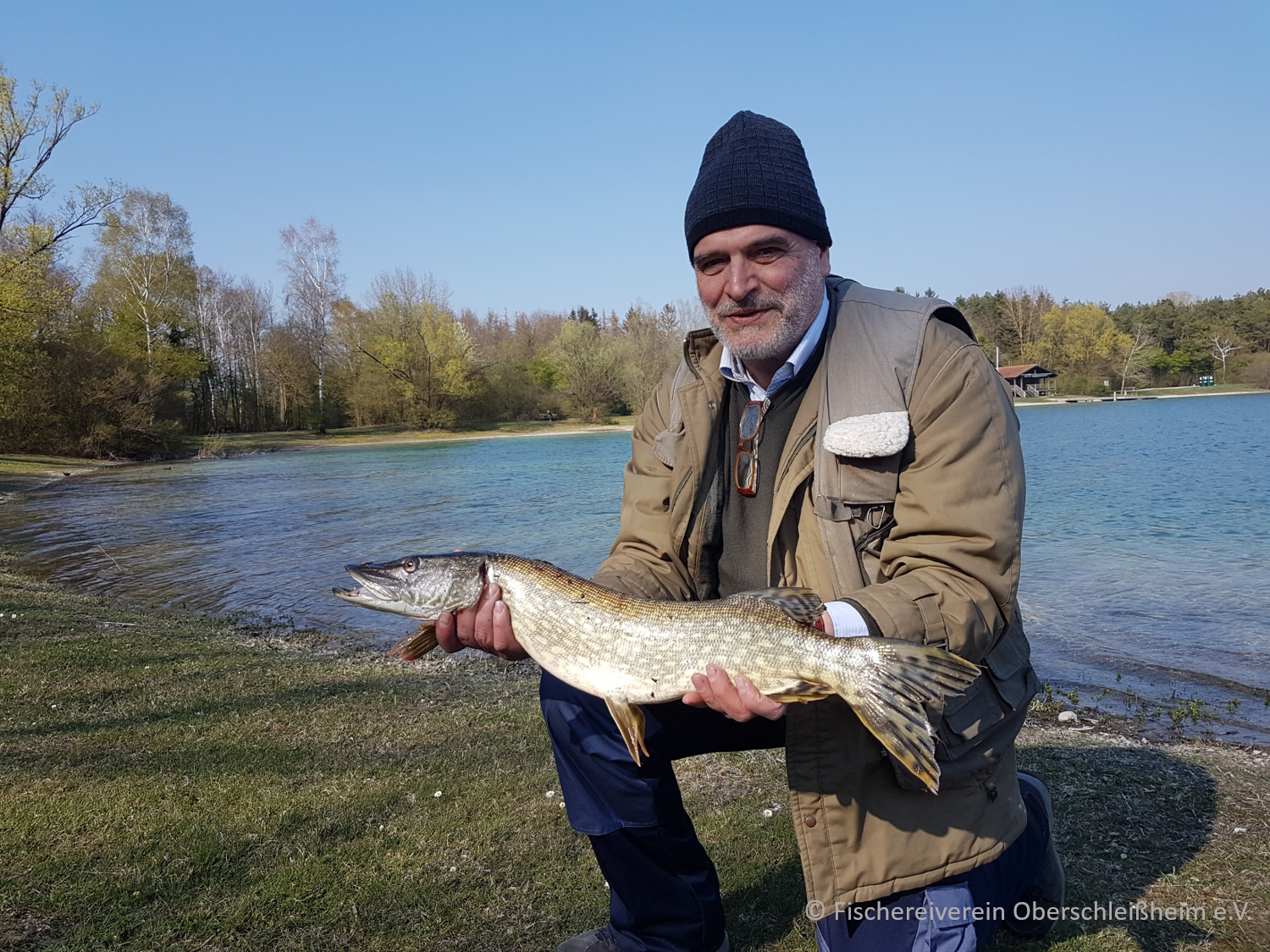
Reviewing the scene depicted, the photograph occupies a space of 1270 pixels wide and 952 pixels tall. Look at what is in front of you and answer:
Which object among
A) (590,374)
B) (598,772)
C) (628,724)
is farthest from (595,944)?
(590,374)

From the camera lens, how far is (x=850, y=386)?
3.03m

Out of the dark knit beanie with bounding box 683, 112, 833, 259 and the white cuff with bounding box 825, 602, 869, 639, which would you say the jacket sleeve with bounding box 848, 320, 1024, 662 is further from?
the dark knit beanie with bounding box 683, 112, 833, 259

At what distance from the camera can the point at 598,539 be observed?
1862 centimetres

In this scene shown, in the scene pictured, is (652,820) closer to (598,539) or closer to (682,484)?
(682,484)

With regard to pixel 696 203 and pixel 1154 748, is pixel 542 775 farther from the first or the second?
pixel 1154 748

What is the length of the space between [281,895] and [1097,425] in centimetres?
5664

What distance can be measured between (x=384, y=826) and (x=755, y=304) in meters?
3.05

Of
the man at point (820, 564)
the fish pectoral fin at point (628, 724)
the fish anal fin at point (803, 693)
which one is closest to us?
the fish anal fin at point (803, 693)

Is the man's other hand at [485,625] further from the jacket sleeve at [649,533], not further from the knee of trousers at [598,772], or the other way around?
the jacket sleeve at [649,533]

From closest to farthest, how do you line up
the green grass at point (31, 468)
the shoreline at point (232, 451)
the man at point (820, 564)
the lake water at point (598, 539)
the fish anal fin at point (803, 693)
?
1. the fish anal fin at point (803, 693)
2. the man at point (820, 564)
3. the lake water at point (598, 539)
4. the green grass at point (31, 468)
5. the shoreline at point (232, 451)

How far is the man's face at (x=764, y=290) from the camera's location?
3379 mm

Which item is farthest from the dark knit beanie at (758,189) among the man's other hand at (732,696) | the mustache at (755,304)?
the man's other hand at (732,696)

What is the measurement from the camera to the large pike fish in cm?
255

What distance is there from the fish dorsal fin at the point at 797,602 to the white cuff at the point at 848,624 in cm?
5
